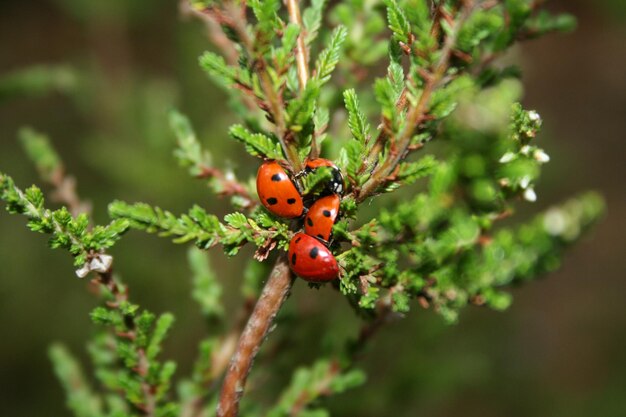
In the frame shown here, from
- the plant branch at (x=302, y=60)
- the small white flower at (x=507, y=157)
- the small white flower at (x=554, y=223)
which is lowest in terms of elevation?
the small white flower at (x=554, y=223)

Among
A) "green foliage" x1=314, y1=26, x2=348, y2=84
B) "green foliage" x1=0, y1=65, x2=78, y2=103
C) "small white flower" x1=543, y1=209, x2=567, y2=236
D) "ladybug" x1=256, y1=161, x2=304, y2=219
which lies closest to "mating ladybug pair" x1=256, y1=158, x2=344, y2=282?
"ladybug" x1=256, y1=161, x2=304, y2=219

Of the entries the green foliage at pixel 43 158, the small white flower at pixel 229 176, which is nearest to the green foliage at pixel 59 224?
the small white flower at pixel 229 176

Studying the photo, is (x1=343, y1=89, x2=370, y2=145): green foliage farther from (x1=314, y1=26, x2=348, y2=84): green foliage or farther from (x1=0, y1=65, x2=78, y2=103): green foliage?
(x1=0, y1=65, x2=78, y2=103): green foliage

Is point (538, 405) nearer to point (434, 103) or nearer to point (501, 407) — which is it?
point (501, 407)

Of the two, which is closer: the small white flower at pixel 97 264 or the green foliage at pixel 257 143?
the green foliage at pixel 257 143

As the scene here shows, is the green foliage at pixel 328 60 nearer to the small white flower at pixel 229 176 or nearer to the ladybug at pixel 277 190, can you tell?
the ladybug at pixel 277 190

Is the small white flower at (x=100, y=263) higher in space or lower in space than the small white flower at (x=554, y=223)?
higher

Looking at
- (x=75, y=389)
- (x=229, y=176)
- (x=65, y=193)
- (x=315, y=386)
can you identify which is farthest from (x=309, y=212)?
(x=75, y=389)
